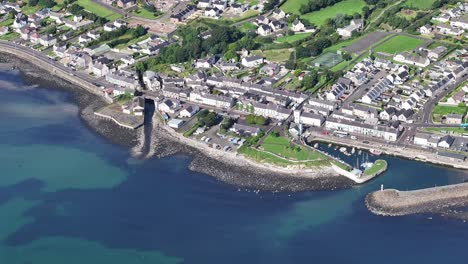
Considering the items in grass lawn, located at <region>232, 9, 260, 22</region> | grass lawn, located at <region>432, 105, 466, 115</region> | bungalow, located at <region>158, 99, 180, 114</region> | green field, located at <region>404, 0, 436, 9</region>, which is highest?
grass lawn, located at <region>432, 105, 466, 115</region>

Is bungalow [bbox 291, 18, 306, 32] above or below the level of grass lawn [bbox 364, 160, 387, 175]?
below

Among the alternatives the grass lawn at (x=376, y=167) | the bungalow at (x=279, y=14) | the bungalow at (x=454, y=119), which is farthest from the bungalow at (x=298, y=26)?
the grass lawn at (x=376, y=167)

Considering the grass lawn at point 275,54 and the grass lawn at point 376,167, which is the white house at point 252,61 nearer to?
the grass lawn at point 275,54

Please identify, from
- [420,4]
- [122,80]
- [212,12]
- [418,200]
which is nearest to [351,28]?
[420,4]

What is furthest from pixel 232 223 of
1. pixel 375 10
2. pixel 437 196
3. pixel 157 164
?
pixel 375 10

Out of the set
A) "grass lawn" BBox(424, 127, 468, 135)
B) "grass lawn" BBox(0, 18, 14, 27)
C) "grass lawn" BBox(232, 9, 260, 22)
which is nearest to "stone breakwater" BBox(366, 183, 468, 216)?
"grass lawn" BBox(424, 127, 468, 135)

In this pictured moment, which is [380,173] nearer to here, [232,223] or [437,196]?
[437,196]

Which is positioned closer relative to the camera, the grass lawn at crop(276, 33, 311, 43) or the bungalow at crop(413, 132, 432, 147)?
the bungalow at crop(413, 132, 432, 147)

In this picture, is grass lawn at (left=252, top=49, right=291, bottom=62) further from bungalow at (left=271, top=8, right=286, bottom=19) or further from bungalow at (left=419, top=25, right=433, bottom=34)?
bungalow at (left=419, top=25, right=433, bottom=34)
